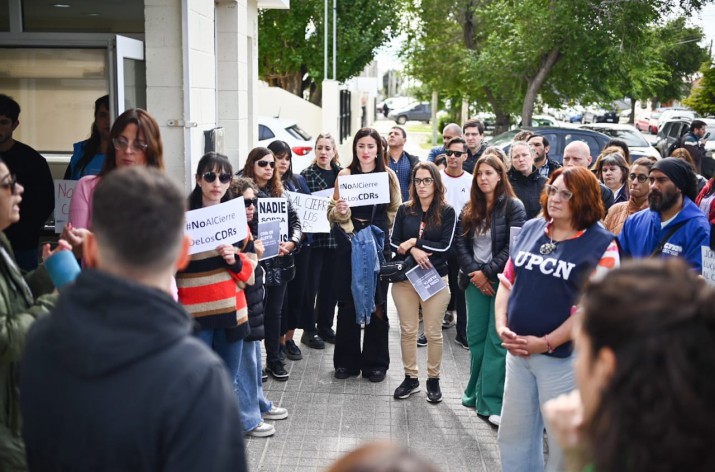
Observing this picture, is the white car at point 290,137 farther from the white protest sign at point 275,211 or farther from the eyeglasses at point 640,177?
the eyeglasses at point 640,177

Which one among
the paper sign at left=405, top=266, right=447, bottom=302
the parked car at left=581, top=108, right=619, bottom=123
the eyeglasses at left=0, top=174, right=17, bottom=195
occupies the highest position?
the parked car at left=581, top=108, right=619, bottom=123

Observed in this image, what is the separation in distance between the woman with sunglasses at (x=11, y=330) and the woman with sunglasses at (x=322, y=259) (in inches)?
177

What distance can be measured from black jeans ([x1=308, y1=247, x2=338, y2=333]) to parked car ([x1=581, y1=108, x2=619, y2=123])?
4853cm

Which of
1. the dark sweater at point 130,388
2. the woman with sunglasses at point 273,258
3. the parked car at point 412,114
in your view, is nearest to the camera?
the dark sweater at point 130,388

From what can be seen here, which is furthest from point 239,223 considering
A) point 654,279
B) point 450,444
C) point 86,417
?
point 654,279

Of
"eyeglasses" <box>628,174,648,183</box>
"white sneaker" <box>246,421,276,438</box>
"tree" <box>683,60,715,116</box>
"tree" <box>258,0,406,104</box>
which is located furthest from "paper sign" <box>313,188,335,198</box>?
"tree" <box>683,60,715,116</box>

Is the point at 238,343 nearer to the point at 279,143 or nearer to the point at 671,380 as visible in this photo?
the point at 279,143

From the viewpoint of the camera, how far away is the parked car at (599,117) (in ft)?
179

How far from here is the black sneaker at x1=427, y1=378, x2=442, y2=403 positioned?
21.6ft

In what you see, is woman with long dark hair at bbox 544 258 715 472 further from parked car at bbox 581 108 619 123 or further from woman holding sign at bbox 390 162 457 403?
parked car at bbox 581 108 619 123

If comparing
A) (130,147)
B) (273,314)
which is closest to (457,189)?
(273,314)

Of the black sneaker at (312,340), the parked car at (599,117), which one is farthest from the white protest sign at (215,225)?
the parked car at (599,117)

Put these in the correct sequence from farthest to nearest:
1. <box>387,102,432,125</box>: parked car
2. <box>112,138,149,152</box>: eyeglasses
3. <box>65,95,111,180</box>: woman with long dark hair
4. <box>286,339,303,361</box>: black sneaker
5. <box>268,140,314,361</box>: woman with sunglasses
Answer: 1. <box>387,102,432,125</box>: parked car
2. <box>286,339,303,361</box>: black sneaker
3. <box>268,140,314,361</box>: woman with sunglasses
4. <box>65,95,111,180</box>: woman with long dark hair
5. <box>112,138,149,152</box>: eyeglasses

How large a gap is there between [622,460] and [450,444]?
4.28m
